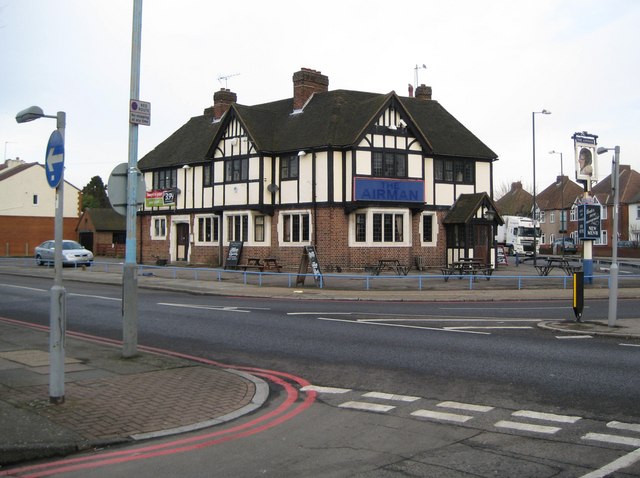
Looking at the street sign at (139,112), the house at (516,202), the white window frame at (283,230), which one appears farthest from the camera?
the house at (516,202)

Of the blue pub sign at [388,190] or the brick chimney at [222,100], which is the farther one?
the brick chimney at [222,100]

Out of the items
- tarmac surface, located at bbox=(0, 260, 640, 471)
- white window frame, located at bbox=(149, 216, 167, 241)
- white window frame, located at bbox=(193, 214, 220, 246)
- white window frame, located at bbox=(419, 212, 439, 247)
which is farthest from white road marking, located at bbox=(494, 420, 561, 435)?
white window frame, located at bbox=(149, 216, 167, 241)

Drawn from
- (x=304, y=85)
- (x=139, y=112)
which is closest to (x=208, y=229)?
(x=304, y=85)

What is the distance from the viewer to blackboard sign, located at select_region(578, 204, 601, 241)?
78.2 ft

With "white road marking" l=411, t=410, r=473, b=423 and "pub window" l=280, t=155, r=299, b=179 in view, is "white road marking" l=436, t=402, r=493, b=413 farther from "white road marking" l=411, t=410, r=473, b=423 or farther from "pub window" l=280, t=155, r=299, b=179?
"pub window" l=280, t=155, r=299, b=179

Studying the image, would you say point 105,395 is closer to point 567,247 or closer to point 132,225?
point 132,225

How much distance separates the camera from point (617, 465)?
209 inches

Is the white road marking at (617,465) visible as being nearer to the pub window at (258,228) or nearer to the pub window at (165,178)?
the pub window at (258,228)

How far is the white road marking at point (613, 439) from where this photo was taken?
5906mm

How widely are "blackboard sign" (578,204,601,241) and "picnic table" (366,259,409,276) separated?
8.71m

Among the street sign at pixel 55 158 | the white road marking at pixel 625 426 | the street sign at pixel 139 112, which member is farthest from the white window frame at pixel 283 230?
the white road marking at pixel 625 426

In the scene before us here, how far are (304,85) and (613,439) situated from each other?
108 feet

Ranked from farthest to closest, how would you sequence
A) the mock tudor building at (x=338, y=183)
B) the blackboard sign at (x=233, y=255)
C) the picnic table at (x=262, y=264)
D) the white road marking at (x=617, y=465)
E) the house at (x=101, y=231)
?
the house at (x=101, y=231), the blackboard sign at (x=233, y=255), the mock tudor building at (x=338, y=183), the picnic table at (x=262, y=264), the white road marking at (x=617, y=465)

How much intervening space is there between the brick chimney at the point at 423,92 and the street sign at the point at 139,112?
3414 centimetres
